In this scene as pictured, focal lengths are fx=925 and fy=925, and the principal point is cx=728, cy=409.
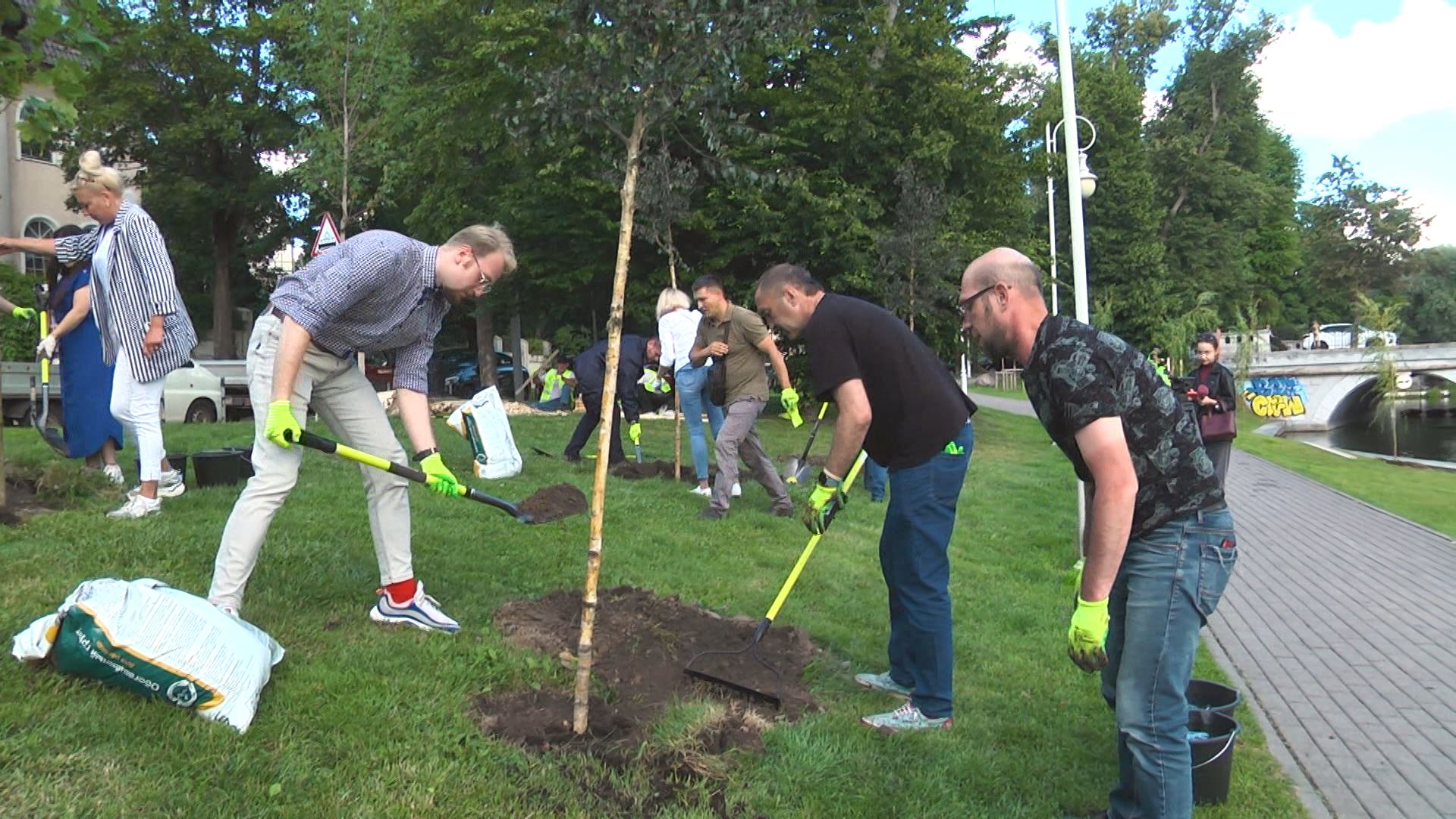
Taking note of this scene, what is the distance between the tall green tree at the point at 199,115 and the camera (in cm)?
2491

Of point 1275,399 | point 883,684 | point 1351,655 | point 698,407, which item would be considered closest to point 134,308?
point 698,407

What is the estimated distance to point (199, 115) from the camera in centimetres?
2555

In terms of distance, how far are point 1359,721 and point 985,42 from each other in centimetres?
1874

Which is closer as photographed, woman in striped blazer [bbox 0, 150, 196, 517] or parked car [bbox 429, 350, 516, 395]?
woman in striped blazer [bbox 0, 150, 196, 517]

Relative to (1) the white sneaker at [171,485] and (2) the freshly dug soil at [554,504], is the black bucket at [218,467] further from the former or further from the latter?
(2) the freshly dug soil at [554,504]

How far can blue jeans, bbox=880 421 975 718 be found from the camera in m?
3.76

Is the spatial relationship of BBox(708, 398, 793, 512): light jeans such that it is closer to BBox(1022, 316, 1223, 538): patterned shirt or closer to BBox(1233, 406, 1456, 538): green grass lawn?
BBox(1022, 316, 1223, 538): patterned shirt

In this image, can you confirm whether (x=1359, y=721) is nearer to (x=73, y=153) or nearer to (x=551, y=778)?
(x=551, y=778)

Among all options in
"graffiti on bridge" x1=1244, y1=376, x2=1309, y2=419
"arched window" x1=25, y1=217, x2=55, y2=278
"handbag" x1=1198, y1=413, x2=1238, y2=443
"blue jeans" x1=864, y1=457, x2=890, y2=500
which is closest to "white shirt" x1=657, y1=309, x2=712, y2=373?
"blue jeans" x1=864, y1=457, x2=890, y2=500

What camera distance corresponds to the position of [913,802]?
312 cm

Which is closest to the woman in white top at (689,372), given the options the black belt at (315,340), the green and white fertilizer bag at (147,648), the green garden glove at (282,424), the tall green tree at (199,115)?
the black belt at (315,340)

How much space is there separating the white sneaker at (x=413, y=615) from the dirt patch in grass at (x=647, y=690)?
0.89ft

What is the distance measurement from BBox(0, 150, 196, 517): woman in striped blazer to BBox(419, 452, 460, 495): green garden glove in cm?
245

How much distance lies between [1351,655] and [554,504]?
5.33 metres
